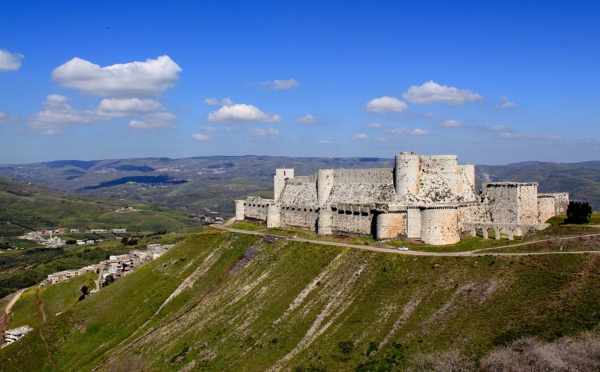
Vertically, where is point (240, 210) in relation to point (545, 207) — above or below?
below

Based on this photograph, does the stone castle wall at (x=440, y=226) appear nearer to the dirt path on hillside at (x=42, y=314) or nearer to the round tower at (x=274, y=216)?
the round tower at (x=274, y=216)

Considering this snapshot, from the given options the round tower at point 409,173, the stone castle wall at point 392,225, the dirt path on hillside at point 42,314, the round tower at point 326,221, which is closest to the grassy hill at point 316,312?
the dirt path on hillside at point 42,314

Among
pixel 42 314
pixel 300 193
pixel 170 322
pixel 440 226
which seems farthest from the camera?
pixel 42 314

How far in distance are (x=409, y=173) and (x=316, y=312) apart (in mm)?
29111

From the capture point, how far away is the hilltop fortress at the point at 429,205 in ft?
233

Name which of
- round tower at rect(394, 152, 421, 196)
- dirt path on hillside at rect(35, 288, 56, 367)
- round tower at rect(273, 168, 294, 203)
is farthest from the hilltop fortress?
dirt path on hillside at rect(35, 288, 56, 367)

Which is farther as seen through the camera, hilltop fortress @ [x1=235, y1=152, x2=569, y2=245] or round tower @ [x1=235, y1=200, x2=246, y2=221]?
round tower @ [x1=235, y1=200, x2=246, y2=221]

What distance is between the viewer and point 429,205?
228 ft

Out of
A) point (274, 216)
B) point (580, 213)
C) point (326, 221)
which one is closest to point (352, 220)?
point (326, 221)

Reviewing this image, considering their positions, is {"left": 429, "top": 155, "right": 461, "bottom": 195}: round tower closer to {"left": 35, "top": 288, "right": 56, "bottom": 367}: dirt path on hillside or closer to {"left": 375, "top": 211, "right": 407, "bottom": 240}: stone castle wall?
{"left": 375, "top": 211, "right": 407, "bottom": 240}: stone castle wall

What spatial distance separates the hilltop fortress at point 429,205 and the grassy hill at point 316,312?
8215mm

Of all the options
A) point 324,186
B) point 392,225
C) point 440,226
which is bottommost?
point 392,225

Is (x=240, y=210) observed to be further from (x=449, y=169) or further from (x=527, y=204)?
(x=527, y=204)

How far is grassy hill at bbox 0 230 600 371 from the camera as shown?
1742 inches
